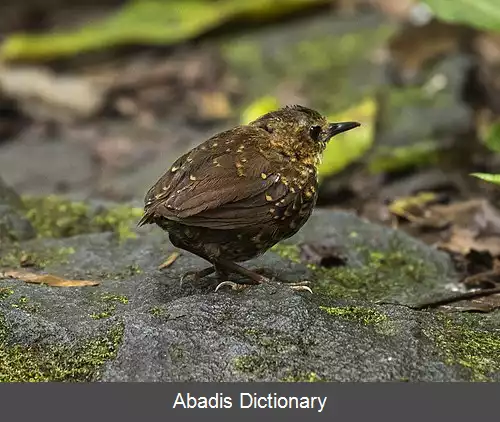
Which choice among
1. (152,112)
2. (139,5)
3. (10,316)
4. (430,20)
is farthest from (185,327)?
(139,5)

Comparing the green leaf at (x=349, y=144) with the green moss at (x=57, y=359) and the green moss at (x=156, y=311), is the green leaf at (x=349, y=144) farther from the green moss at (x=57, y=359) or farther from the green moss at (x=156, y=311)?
the green moss at (x=57, y=359)

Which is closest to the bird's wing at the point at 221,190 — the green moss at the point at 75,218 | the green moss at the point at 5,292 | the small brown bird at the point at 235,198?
the small brown bird at the point at 235,198

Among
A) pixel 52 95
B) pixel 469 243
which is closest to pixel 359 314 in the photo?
pixel 469 243

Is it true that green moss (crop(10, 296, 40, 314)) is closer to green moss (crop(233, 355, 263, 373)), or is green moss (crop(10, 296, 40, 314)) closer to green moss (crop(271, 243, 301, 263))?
green moss (crop(233, 355, 263, 373))

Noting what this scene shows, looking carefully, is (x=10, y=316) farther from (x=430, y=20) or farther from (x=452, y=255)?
(x=430, y=20)

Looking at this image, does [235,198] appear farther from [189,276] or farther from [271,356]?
[271,356]

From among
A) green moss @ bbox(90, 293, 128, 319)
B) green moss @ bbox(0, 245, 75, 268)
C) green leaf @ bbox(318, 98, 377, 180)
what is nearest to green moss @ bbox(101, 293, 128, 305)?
green moss @ bbox(90, 293, 128, 319)
